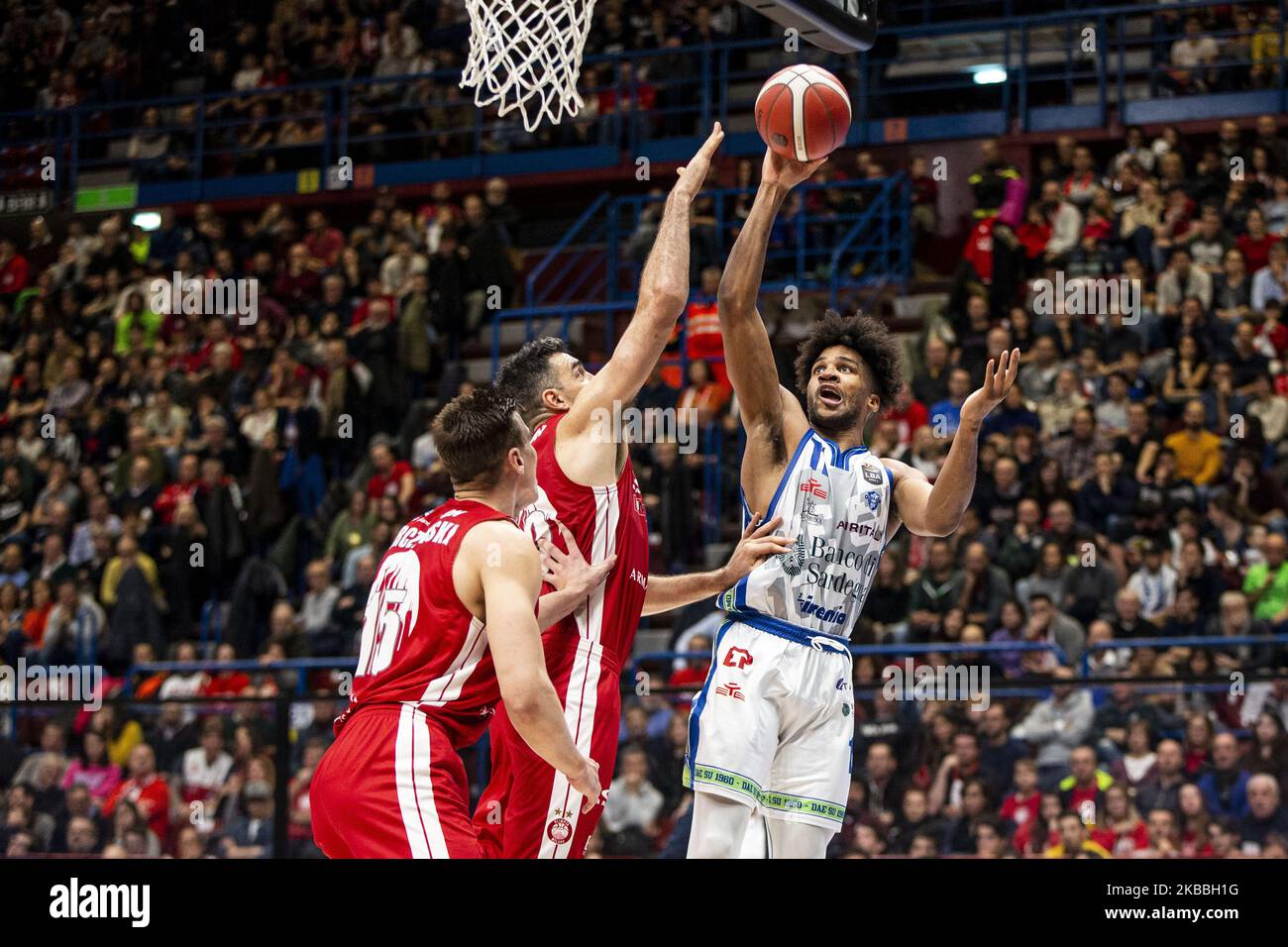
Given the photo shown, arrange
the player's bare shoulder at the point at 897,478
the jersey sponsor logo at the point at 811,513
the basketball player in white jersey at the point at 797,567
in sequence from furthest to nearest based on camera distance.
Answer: the player's bare shoulder at the point at 897,478 → the jersey sponsor logo at the point at 811,513 → the basketball player in white jersey at the point at 797,567

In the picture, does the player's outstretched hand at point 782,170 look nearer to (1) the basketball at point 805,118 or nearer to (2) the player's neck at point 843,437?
(1) the basketball at point 805,118

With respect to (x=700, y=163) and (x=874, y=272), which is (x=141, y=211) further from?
(x=700, y=163)

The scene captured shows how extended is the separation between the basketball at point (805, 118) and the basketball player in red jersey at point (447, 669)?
1.51 metres

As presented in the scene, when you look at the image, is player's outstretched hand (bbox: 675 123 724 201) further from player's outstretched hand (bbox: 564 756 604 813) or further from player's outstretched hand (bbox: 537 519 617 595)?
player's outstretched hand (bbox: 564 756 604 813)

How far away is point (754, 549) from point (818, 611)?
31 centimetres

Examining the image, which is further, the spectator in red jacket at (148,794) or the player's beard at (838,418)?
the spectator in red jacket at (148,794)

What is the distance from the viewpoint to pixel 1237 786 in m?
8.37

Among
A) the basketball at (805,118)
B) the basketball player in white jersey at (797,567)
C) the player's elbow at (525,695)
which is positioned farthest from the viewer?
the basketball at (805,118)

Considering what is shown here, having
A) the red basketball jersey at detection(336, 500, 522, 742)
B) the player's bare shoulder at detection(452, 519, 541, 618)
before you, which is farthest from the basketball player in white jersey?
the player's bare shoulder at detection(452, 519, 541, 618)

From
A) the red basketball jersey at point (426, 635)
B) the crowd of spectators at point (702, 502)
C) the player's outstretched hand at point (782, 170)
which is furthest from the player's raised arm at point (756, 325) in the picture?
the crowd of spectators at point (702, 502)

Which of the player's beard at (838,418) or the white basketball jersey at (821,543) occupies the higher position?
the player's beard at (838,418)

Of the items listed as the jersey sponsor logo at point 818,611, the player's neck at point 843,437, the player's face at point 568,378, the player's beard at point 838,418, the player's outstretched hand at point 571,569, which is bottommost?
the jersey sponsor logo at point 818,611

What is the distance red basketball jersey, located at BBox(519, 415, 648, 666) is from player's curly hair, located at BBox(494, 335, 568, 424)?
23cm

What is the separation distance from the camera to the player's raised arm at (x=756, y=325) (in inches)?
225
